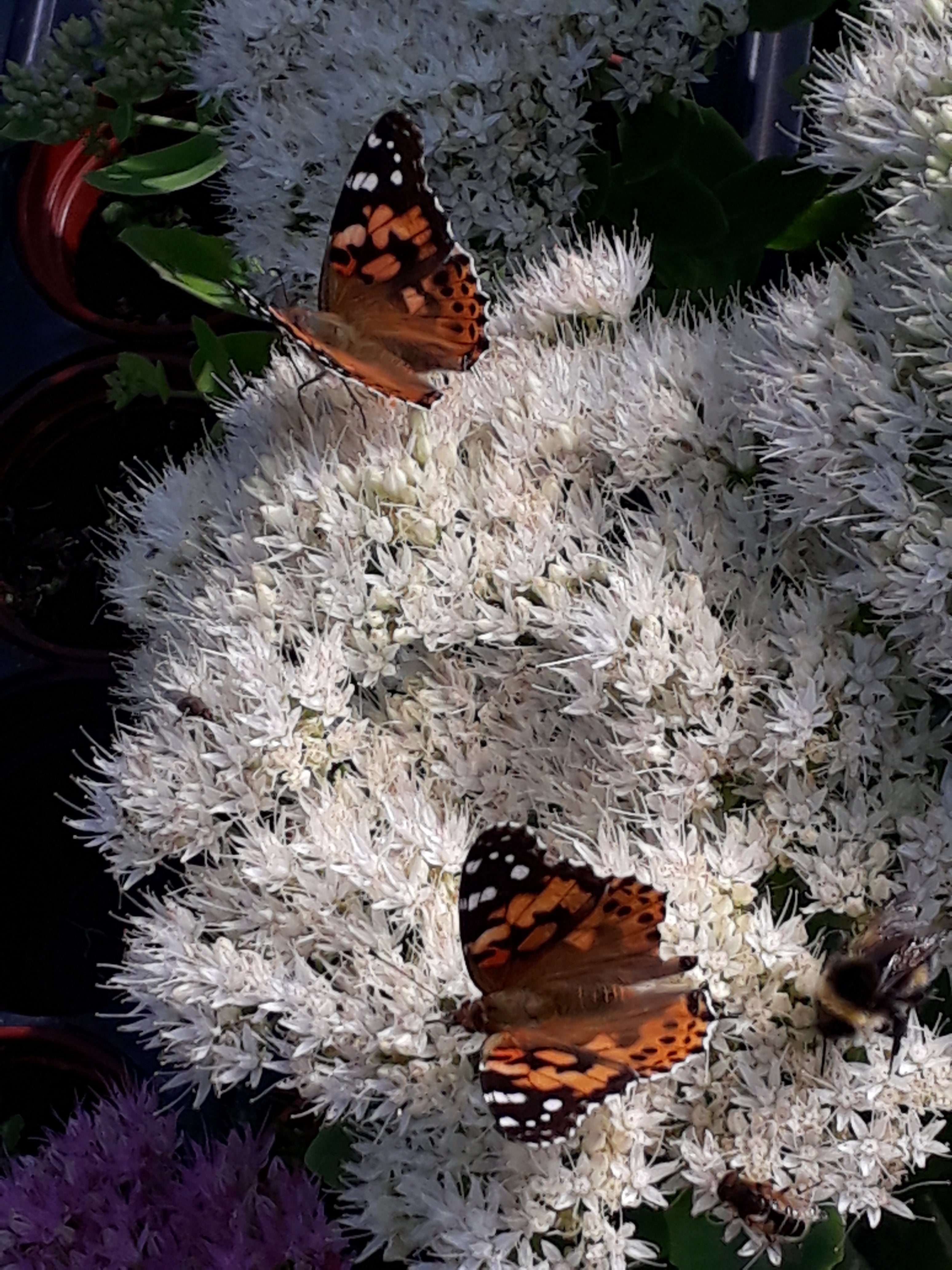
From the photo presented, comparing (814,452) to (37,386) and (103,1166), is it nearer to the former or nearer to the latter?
(103,1166)

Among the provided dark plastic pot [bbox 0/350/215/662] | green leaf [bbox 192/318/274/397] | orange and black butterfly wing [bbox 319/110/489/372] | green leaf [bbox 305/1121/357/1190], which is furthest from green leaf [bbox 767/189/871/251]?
green leaf [bbox 305/1121/357/1190]

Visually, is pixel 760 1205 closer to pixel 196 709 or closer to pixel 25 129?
pixel 196 709

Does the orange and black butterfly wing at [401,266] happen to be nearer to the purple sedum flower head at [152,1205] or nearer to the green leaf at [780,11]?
the green leaf at [780,11]

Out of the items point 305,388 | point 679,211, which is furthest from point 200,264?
point 679,211

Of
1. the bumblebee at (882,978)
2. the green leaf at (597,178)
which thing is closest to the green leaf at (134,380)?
the green leaf at (597,178)

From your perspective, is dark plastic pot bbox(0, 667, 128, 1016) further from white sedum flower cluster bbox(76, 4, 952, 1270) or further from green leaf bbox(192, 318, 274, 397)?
white sedum flower cluster bbox(76, 4, 952, 1270)
